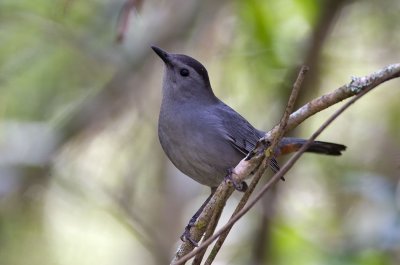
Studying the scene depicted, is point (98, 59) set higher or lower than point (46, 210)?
higher

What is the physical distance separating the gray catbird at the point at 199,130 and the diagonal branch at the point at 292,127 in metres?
1.28

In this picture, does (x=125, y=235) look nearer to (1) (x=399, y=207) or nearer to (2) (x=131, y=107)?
(2) (x=131, y=107)

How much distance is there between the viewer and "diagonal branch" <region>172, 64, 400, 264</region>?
2422mm

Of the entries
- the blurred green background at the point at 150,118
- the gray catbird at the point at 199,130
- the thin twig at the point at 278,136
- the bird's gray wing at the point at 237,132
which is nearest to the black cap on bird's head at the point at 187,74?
the gray catbird at the point at 199,130

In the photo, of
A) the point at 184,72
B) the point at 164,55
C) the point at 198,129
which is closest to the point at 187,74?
the point at 184,72

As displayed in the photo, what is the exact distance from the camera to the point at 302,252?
199 inches

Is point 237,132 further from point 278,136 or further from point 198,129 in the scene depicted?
point 278,136

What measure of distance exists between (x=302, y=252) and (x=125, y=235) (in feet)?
6.19

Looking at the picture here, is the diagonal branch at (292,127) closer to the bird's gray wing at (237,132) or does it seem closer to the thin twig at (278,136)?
the thin twig at (278,136)

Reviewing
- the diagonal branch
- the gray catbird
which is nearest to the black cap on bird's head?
the gray catbird

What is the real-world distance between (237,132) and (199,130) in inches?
11.1

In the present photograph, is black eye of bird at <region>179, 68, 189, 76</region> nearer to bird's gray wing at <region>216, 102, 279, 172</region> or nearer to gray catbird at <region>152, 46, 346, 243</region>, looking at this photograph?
gray catbird at <region>152, 46, 346, 243</region>

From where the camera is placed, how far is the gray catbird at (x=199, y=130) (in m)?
4.44

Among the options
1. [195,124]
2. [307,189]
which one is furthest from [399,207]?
[307,189]
